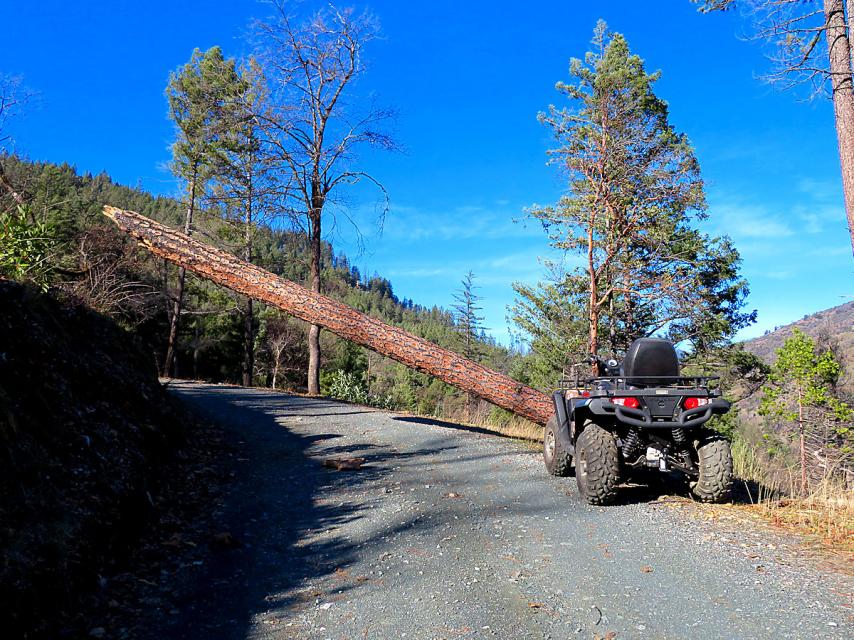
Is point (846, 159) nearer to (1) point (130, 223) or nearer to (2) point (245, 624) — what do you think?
(2) point (245, 624)

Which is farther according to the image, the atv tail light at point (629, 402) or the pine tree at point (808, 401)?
the pine tree at point (808, 401)

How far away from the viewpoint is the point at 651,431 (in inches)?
216

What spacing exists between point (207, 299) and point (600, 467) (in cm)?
2918

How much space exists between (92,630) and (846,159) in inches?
458

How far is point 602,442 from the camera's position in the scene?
530 centimetres

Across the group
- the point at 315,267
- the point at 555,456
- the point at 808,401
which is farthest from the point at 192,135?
the point at 808,401

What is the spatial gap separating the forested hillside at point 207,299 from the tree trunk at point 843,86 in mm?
10615

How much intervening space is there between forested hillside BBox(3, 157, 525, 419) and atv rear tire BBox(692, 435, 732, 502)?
306 inches

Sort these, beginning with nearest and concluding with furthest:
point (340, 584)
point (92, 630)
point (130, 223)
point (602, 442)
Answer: point (92, 630), point (340, 584), point (602, 442), point (130, 223)

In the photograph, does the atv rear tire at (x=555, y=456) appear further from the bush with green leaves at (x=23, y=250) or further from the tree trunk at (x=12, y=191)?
the tree trunk at (x=12, y=191)

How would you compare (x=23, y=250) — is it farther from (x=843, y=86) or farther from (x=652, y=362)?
(x=843, y=86)

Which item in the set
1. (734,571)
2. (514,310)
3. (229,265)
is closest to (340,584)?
(734,571)

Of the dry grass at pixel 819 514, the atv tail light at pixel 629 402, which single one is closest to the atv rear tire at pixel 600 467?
the atv tail light at pixel 629 402

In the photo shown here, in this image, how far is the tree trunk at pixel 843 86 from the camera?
28.7 feet
